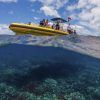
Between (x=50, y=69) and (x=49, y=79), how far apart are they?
8.51ft

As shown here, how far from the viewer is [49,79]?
21625 mm

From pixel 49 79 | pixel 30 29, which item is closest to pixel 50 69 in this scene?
pixel 49 79

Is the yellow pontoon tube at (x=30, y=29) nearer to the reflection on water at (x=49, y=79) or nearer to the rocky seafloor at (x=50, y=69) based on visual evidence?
the rocky seafloor at (x=50, y=69)

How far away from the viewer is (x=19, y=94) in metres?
18.3

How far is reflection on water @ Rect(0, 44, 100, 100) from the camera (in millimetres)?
18625

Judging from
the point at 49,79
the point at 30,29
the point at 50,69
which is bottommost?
the point at 49,79

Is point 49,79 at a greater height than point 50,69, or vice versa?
point 50,69

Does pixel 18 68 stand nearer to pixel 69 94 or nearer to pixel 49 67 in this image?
pixel 49 67

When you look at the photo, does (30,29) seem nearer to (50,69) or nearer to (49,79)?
(50,69)

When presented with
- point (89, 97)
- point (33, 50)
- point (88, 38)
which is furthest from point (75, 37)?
point (89, 97)

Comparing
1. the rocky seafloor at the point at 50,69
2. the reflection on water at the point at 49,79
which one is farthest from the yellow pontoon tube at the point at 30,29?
the reflection on water at the point at 49,79

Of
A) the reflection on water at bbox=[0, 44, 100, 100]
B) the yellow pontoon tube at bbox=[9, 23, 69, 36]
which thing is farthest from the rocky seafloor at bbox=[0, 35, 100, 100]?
the yellow pontoon tube at bbox=[9, 23, 69, 36]

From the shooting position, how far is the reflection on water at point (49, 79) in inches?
733

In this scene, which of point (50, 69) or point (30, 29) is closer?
point (50, 69)
